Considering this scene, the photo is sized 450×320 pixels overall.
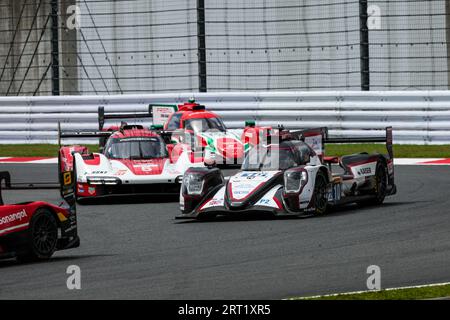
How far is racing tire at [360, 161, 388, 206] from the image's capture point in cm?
1620

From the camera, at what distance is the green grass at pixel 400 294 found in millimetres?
8992

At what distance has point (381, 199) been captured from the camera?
1627 cm

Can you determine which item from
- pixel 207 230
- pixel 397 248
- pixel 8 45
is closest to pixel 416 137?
pixel 8 45

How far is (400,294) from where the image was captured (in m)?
9.16

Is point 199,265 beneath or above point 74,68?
beneath

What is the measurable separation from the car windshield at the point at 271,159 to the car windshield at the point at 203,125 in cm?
747

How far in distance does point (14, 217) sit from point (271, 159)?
185 inches

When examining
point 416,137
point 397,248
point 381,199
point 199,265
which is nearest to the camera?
point 199,265

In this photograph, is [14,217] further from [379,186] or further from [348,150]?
[348,150]

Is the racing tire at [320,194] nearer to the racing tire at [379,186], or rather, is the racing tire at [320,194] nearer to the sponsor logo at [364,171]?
the sponsor logo at [364,171]

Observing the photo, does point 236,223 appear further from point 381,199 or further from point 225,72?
point 225,72

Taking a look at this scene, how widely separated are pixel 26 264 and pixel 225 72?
14649mm

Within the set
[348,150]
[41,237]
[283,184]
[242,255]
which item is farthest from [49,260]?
[348,150]

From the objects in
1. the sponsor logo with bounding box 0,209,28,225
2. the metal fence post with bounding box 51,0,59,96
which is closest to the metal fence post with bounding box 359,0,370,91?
the metal fence post with bounding box 51,0,59,96
